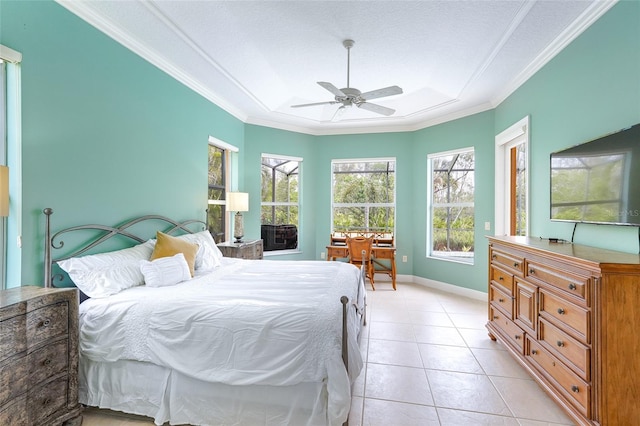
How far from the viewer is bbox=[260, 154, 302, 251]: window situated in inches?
209

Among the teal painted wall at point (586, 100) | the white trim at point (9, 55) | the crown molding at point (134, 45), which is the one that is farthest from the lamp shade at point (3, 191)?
the teal painted wall at point (586, 100)

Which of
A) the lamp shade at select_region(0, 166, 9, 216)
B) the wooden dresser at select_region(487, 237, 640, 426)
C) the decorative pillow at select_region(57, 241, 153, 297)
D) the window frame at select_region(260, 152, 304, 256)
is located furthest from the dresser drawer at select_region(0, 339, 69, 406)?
the window frame at select_region(260, 152, 304, 256)

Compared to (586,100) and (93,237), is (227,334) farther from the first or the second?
(586,100)

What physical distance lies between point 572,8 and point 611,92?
72cm

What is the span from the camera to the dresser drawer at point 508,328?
7.97ft

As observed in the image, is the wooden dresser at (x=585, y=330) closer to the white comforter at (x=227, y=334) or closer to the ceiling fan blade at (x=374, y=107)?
the white comforter at (x=227, y=334)

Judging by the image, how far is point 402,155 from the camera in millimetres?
5410

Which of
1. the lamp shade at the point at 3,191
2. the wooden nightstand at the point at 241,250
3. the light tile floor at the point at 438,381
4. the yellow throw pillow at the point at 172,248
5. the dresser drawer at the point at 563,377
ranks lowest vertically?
the light tile floor at the point at 438,381

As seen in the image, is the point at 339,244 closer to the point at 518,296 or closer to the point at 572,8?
the point at 518,296

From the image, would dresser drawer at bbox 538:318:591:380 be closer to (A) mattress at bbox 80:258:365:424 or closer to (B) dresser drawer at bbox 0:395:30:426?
(A) mattress at bbox 80:258:365:424

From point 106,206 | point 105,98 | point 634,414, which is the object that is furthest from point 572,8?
point 106,206

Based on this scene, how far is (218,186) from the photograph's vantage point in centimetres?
446

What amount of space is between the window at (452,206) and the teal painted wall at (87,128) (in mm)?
3882

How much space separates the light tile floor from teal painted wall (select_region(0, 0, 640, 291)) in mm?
1173
